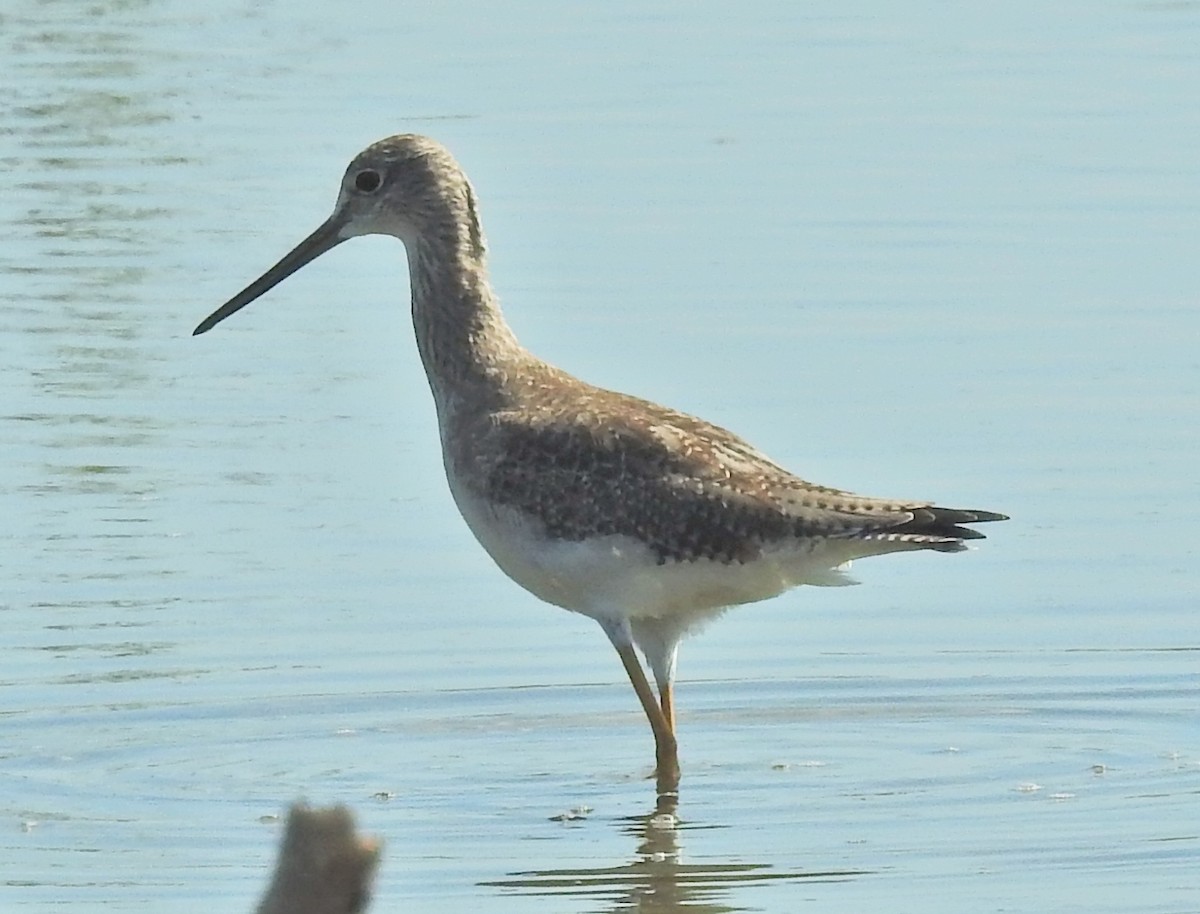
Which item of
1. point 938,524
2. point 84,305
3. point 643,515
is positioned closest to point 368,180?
point 643,515

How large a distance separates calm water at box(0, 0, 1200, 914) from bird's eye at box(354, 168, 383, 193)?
1.39 meters

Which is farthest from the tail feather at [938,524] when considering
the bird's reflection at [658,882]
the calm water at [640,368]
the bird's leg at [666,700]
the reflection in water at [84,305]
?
the reflection in water at [84,305]

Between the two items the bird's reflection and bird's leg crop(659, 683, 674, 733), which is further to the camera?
bird's leg crop(659, 683, 674, 733)

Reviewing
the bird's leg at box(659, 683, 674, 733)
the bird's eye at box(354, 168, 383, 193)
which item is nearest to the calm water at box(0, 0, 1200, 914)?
the bird's leg at box(659, 683, 674, 733)

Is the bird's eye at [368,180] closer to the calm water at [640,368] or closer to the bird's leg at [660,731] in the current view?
the calm water at [640,368]

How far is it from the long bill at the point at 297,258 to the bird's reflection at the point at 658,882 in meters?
2.44

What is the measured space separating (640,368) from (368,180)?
2.52 metres

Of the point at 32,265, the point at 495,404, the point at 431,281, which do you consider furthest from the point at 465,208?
the point at 32,265

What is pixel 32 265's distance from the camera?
12.5 meters

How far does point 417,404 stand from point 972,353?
7.10 ft

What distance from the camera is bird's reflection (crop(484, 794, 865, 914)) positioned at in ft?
22.5

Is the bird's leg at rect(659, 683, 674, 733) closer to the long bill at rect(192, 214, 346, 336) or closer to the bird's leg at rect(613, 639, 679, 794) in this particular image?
the bird's leg at rect(613, 639, 679, 794)

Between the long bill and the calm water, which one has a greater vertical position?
the long bill

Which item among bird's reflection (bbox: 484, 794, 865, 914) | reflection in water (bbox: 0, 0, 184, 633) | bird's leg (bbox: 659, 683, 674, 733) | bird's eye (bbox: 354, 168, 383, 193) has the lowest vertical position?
bird's reflection (bbox: 484, 794, 865, 914)
